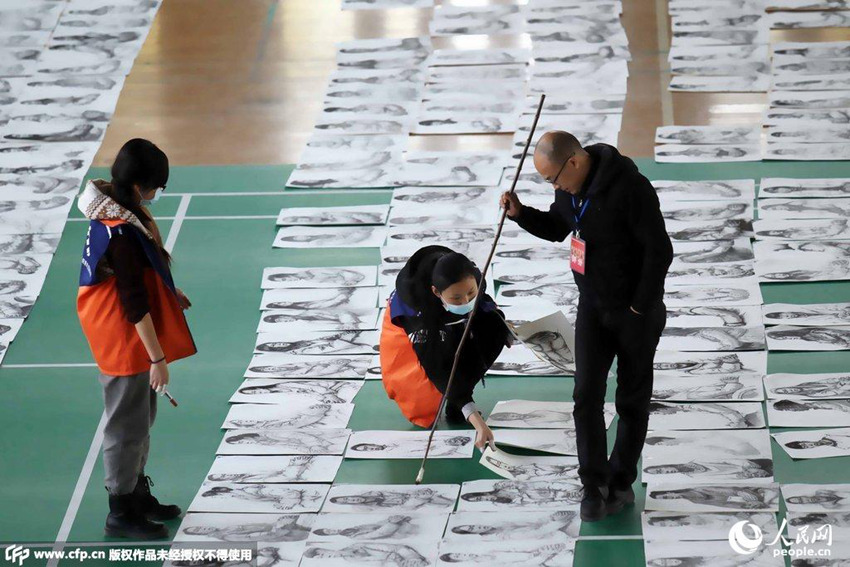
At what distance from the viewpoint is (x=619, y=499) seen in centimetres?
548

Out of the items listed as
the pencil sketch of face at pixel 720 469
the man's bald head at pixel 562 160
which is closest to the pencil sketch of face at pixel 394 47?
the pencil sketch of face at pixel 720 469

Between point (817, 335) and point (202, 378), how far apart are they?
3.13 metres

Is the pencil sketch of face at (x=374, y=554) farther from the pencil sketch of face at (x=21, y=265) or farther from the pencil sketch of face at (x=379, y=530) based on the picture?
the pencil sketch of face at (x=21, y=265)

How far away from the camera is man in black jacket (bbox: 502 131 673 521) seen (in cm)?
488

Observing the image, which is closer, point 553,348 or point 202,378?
point 553,348

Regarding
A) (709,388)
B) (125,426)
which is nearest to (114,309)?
(125,426)

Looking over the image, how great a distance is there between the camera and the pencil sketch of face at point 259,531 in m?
5.51

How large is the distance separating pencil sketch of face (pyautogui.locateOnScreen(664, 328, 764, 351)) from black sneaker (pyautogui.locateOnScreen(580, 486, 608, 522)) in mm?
1517

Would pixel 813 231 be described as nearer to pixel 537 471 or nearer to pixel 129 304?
pixel 537 471

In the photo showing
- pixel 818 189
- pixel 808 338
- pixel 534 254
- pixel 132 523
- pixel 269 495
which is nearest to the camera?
pixel 132 523

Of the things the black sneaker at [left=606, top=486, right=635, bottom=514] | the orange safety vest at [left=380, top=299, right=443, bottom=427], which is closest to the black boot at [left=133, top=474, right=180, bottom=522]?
the orange safety vest at [left=380, top=299, right=443, bottom=427]

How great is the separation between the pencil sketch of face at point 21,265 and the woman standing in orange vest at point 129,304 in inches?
102

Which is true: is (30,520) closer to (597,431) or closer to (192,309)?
(192,309)

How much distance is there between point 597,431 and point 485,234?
2597mm
